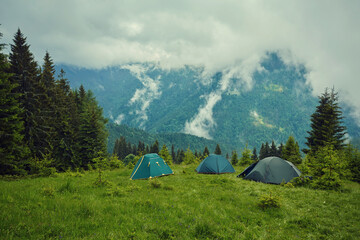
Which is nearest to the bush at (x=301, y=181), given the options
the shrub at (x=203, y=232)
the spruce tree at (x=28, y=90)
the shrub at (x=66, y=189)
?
the shrub at (x=203, y=232)

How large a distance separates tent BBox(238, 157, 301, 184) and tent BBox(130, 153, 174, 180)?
8.69m

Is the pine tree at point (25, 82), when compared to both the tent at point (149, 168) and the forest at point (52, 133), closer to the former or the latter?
the forest at point (52, 133)

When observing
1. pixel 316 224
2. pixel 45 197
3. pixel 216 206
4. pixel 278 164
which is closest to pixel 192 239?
pixel 216 206

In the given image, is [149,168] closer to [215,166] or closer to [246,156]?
[215,166]

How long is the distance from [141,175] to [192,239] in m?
12.2

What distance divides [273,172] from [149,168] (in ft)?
37.5

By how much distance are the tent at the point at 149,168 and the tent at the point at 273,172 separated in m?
8.69

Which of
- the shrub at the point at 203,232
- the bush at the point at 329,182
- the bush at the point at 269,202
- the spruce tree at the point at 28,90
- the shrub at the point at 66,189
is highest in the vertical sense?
the spruce tree at the point at 28,90

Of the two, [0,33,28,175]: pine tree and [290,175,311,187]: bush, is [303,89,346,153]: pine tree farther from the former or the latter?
[0,33,28,175]: pine tree

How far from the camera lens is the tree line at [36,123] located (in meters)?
16.5

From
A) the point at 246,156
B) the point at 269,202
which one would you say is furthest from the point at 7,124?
the point at 246,156

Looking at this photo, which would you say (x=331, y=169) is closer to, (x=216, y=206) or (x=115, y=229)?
(x=216, y=206)

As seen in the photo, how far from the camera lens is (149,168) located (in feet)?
57.0

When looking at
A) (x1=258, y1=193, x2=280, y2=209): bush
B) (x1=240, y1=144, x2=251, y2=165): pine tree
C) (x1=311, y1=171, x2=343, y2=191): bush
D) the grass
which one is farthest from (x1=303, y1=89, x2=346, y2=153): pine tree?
(x1=258, y1=193, x2=280, y2=209): bush
